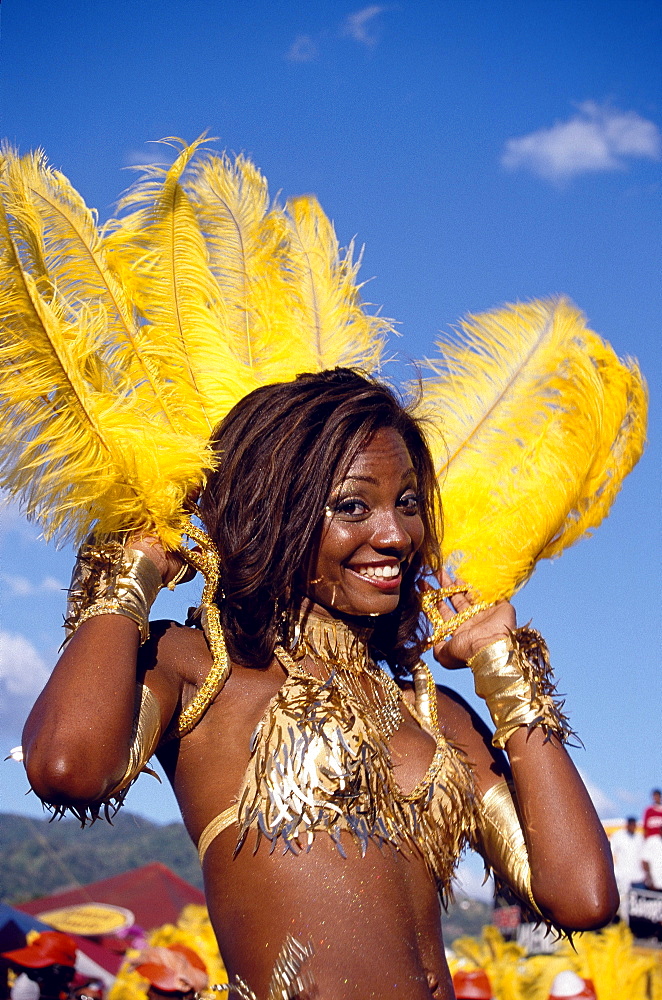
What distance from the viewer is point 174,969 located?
4566mm

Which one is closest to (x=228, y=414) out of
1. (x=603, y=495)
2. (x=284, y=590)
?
(x=284, y=590)

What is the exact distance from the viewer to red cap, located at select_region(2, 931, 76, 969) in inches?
248

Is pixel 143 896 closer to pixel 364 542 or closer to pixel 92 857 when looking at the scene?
pixel 92 857

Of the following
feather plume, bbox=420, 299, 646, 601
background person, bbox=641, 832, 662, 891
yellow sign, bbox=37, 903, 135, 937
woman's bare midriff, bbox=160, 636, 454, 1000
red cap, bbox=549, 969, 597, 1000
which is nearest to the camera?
woman's bare midriff, bbox=160, 636, 454, 1000

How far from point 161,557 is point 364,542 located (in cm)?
50

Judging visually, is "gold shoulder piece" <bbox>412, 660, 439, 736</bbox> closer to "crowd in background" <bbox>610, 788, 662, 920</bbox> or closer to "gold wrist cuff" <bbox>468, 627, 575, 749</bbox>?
"gold wrist cuff" <bbox>468, 627, 575, 749</bbox>

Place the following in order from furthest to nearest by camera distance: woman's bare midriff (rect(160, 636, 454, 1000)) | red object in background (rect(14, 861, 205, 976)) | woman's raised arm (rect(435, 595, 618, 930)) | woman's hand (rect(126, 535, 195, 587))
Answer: red object in background (rect(14, 861, 205, 976))
woman's raised arm (rect(435, 595, 618, 930))
woman's hand (rect(126, 535, 195, 587))
woman's bare midriff (rect(160, 636, 454, 1000))

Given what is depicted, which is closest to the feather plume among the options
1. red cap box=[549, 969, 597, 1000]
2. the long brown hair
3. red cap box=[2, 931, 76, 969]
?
the long brown hair

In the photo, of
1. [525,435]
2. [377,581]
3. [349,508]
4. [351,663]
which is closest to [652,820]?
[525,435]

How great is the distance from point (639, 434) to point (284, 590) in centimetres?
121

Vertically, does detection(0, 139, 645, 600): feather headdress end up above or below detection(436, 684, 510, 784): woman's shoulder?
above

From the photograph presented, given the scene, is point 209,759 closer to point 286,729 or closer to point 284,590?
point 286,729

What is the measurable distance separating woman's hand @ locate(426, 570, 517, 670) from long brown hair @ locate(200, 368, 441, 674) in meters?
0.52

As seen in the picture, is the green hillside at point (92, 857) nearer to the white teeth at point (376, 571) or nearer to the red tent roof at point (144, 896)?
the red tent roof at point (144, 896)
